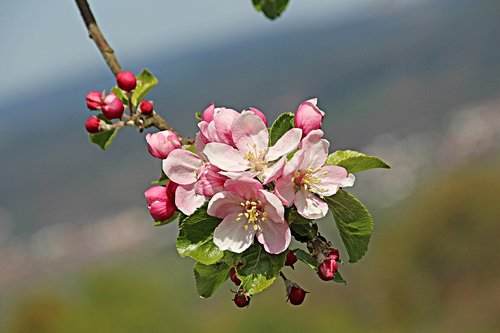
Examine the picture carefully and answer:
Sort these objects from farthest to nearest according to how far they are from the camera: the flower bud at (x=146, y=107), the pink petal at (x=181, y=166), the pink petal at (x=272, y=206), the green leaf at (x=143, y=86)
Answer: the green leaf at (x=143, y=86)
the flower bud at (x=146, y=107)
the pink petal at (x=181, y=166)
the pink petal at (x=272, y=206)

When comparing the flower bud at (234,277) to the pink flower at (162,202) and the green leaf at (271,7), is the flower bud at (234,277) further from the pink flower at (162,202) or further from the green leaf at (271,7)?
the green leaf at (271,7)

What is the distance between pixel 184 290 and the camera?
169 feet

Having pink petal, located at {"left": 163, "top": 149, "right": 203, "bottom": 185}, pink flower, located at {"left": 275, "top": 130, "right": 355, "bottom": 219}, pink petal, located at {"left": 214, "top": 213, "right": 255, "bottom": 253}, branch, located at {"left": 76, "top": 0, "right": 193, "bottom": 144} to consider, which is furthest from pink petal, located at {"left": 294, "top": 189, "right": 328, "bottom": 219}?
branch, located at {"left": 76, "top": 0, "right": 193, "bottom": 144}

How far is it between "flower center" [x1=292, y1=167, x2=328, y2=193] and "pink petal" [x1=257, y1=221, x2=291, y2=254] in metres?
0.08

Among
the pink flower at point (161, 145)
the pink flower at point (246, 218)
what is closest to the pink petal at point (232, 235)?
the pink flower at point (246, 218)

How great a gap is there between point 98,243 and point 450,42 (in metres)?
79.7

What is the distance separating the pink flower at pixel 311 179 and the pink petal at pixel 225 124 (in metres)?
0.13

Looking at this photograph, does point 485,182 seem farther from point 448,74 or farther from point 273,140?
point 448,74

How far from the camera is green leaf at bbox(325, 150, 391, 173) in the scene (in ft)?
4.11

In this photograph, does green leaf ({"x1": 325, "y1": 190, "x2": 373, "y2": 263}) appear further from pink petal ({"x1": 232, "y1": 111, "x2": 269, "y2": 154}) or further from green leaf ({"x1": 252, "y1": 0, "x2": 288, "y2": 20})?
green leaf ({"x1": 252, "y1": 0, "x2": 288, "y2": 20})

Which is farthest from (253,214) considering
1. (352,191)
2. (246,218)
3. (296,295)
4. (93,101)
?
(352,191)

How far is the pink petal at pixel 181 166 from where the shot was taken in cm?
125

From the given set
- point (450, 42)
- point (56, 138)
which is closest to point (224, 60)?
point (56, 138)

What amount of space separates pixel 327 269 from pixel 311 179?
0.56 feet
